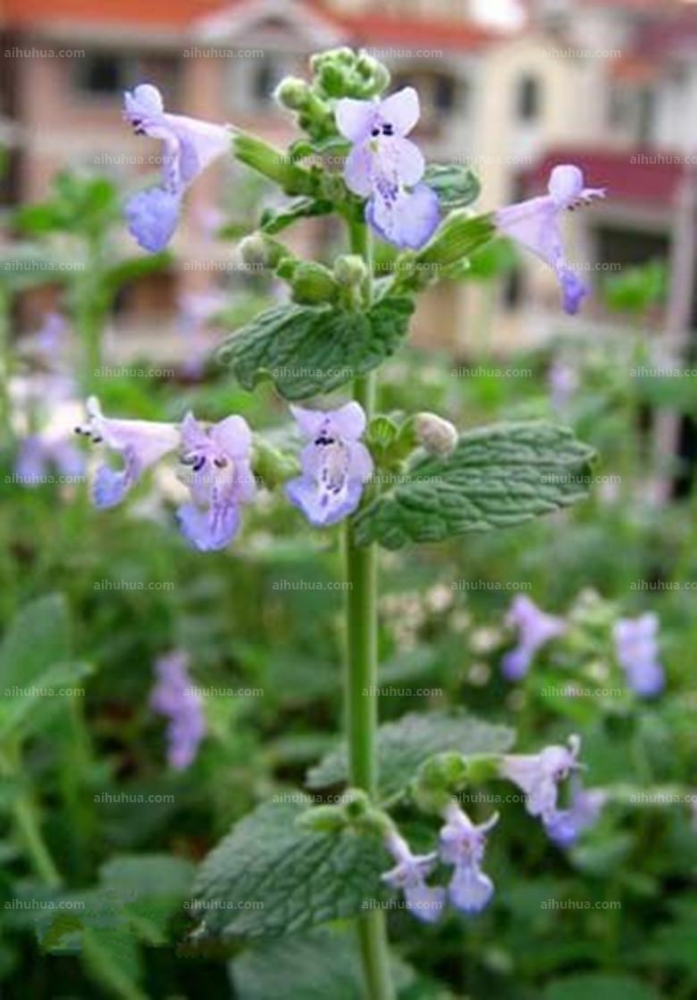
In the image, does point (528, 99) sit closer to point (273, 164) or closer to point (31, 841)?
point (31, 841)

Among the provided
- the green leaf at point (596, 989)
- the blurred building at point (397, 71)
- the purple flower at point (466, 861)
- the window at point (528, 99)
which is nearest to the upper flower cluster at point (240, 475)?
the purple flower at point (466, 861)

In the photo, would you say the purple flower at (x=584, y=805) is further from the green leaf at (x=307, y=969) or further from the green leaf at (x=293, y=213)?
the green leaf at (x=293, y=213)

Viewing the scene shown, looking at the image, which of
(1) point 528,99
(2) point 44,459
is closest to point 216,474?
(2) point 44,459

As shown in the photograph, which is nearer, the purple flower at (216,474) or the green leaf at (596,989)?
the purple flower at (216,474)

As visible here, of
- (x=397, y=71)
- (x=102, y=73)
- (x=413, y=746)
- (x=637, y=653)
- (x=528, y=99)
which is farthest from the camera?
(x=102, y=73)

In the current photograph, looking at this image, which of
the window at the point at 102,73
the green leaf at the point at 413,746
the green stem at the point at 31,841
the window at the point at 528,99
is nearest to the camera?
the green leaf at the point at 413,746

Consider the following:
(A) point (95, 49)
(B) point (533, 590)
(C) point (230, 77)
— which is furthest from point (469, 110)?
(B) point (533, 590)
